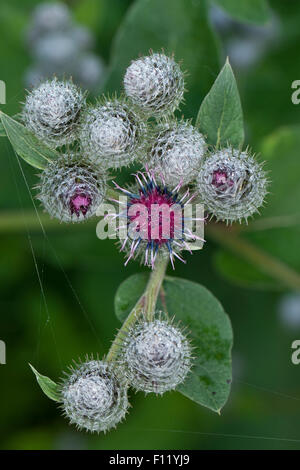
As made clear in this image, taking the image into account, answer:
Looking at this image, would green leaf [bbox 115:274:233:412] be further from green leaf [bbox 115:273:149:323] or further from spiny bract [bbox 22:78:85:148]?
spiny bract [bbox 22:78:85:148]

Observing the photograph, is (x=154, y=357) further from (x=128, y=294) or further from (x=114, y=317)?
(x=114, y=317)

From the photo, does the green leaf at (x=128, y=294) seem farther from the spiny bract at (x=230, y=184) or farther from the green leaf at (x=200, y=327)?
the spiny bract at (x=230, y=184)

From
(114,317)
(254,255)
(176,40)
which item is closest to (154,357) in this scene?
(254,255)

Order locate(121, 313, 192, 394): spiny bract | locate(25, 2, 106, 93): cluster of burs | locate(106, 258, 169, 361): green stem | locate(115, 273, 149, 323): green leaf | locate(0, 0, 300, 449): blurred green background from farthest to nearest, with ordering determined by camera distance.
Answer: locate(0, 0, 300, 449): blurred green background → locate(25, 2, 106, 93): cluster of burs → locate(115, 273, 149, 323): green leaf → locate(106, 258, 169, 361): green stem → locate(121, 313, 192, 394): spiny bract

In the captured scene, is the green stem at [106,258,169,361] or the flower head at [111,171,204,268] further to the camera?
the green stem at [106,258,169,361]

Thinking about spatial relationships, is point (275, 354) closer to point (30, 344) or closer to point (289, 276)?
point (289, 276)

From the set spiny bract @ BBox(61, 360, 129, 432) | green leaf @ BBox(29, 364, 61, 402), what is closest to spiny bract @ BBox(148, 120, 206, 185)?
spiny bract @ BBox(61, 360, 129, 432)
